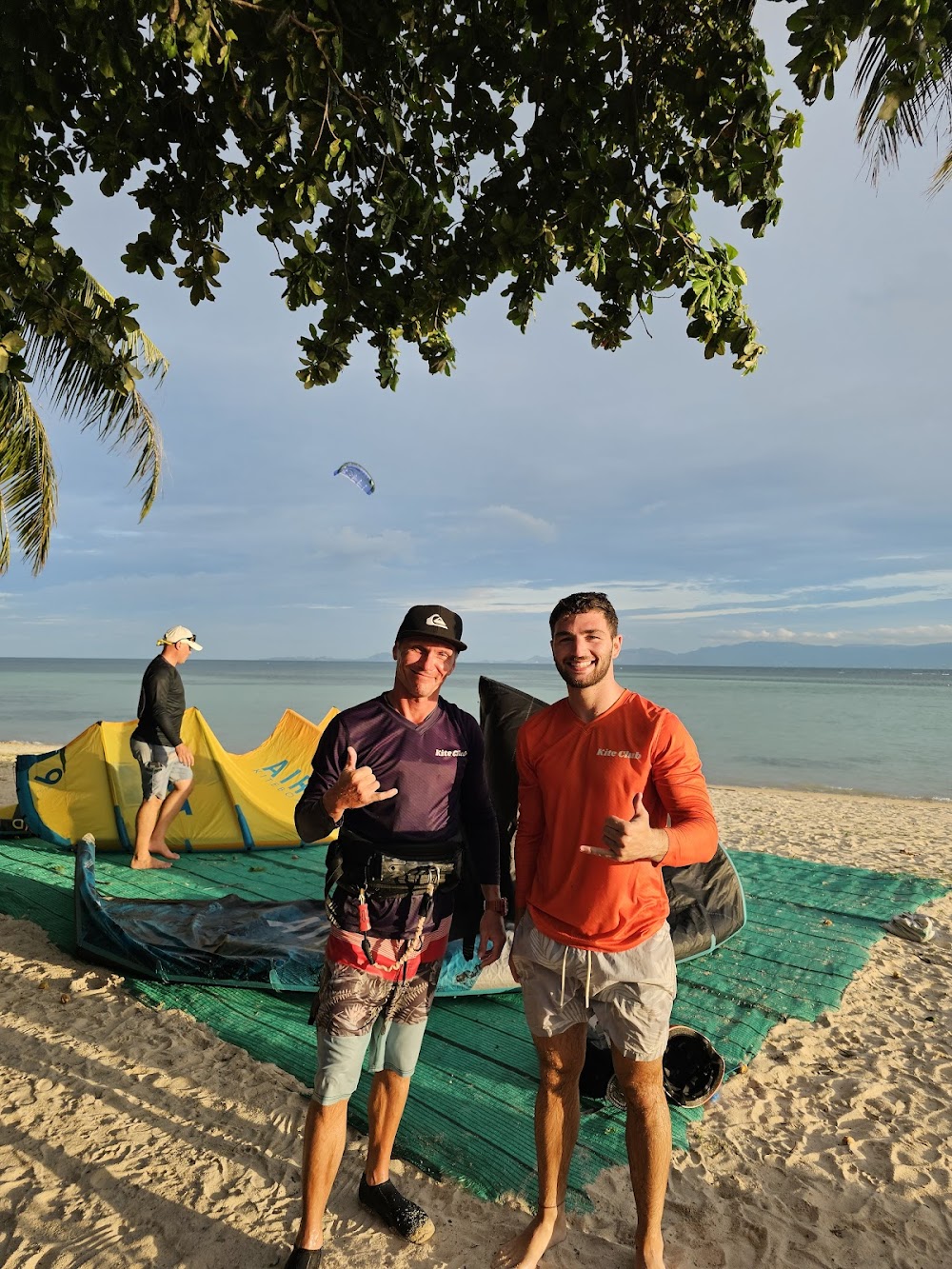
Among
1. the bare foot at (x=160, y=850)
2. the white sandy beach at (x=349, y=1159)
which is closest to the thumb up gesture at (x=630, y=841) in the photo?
the white sandy beach at (x=349, y=1159)

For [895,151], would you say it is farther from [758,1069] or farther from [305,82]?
[758,1069]

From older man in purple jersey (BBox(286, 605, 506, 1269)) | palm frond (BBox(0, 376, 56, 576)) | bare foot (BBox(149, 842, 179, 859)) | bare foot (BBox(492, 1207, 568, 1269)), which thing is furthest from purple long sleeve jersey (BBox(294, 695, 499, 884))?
palm frond (BBox(0, 376, 56, 576))

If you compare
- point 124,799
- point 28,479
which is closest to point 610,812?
point 124,799

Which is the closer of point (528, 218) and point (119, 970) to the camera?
point (528, 218)

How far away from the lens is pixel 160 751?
6.87 meters

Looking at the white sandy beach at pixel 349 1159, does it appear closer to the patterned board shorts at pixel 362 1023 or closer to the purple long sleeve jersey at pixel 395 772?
the patterned board shorts at pixel 362 1023

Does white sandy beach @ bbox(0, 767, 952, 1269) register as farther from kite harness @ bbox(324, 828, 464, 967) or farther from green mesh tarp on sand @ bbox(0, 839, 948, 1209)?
kite harness @ bbox(324, 828, 464, 967)

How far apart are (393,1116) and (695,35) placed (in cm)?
439

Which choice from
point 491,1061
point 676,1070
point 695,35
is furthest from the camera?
point 491,1061

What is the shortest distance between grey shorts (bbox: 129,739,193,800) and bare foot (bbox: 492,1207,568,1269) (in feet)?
17.7

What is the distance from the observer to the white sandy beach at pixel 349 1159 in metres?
2.60

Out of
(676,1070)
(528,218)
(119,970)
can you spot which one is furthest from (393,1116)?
(528,218)

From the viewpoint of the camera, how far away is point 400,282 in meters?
3.65

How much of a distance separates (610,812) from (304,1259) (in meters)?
1.80
